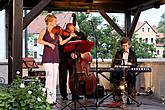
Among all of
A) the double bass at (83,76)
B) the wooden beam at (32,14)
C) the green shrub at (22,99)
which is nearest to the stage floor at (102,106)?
the double bass at (83,76)

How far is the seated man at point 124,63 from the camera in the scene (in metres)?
6.16

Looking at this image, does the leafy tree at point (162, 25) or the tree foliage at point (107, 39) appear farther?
the leafy tree at point (162, 25)

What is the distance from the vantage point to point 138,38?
15789 millimetres

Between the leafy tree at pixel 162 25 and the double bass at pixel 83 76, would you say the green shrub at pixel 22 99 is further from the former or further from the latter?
the leafy tree at pixel 162 25

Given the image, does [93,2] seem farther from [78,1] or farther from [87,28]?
[87,28]

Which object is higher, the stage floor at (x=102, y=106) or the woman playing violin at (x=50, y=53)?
the woman playing violin at (x=50, y=53)

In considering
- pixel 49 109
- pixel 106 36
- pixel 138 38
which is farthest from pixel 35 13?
pixel 138 38

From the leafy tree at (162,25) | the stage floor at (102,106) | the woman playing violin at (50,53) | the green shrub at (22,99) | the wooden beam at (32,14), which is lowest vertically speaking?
the stage floor at (102,106)

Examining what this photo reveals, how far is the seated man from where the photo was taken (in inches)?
243

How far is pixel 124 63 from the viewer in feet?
20.1

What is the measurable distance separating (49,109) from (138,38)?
42.1ft

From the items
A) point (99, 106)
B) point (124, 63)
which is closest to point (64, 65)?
point (99, 106)

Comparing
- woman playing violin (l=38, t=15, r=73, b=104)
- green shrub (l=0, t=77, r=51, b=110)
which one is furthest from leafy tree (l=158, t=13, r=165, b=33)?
green shrub (l=0, t=77, r=51, b=110)

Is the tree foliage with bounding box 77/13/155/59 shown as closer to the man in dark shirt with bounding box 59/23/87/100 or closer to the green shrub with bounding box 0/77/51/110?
the man in dark shirt with bounding box 59/23/87/100
